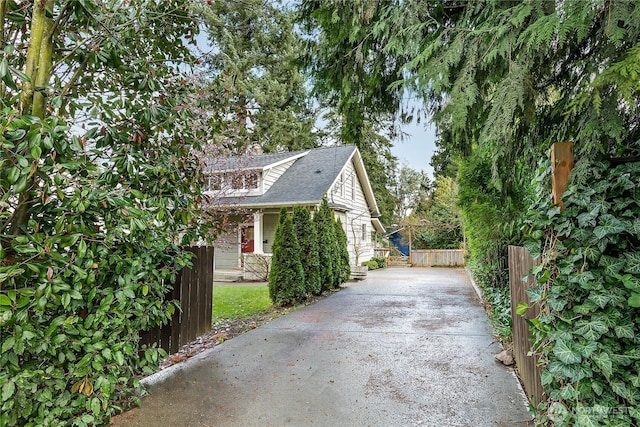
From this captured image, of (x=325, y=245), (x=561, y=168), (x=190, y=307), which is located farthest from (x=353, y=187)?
(x=561, y=168)

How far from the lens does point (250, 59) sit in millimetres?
18828

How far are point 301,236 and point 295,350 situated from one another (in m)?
4.02

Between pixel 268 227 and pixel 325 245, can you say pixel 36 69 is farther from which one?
pixel 268 227

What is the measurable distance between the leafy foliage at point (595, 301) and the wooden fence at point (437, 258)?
17.0 metres

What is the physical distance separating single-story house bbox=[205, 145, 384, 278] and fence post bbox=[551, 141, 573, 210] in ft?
28.4

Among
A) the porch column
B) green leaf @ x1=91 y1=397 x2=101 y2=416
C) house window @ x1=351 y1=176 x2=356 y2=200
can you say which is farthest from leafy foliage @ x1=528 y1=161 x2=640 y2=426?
house window @ x1=351 y1=176 x2=356 y2=200

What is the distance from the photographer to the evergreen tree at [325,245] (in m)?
9.30

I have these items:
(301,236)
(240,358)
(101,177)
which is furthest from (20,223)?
(301,236)

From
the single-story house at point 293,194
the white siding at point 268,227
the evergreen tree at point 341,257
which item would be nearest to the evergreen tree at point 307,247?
the evergreen tree at point 341,257

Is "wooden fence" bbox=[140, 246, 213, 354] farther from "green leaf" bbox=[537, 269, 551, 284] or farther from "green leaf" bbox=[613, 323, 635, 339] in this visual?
"green leaf" bbox=[613, 323, 635, 339]

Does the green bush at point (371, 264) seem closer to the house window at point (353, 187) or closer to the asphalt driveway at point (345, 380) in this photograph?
the house window at point (353, 187)

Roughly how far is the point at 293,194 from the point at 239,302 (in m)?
5.66

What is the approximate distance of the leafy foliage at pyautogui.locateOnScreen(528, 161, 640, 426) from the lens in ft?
6.29

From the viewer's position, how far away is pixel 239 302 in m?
8.51
